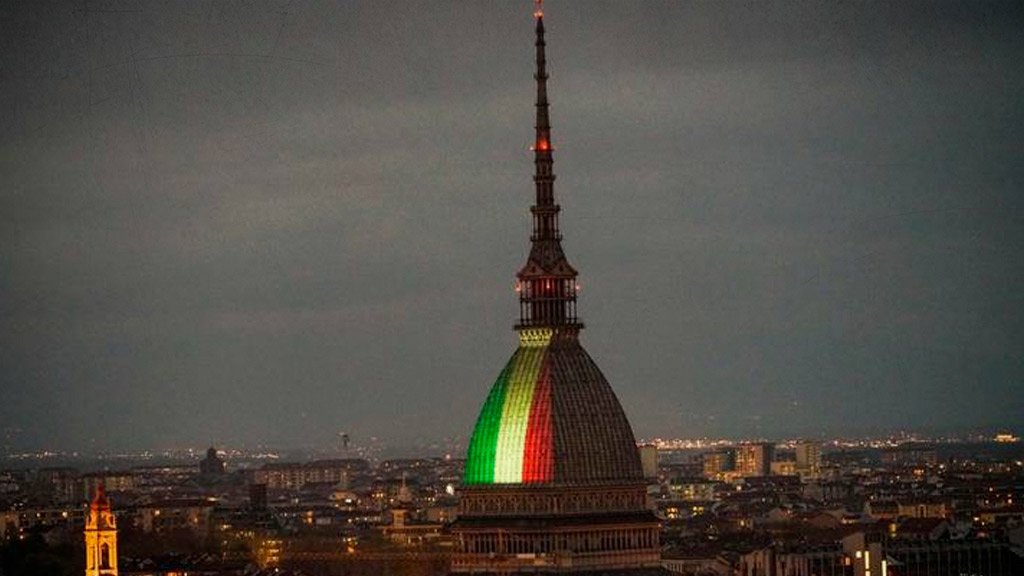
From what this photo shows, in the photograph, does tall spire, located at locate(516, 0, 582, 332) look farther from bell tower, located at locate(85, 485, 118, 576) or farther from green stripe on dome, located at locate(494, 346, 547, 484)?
bell tower, located at locate(85, 485, 118, 576)

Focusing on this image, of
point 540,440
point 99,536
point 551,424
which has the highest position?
Answer: point 551,424

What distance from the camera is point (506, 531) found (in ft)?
274

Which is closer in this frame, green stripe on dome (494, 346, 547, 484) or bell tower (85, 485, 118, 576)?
green stripe on dome (494, 346, 547, 484)

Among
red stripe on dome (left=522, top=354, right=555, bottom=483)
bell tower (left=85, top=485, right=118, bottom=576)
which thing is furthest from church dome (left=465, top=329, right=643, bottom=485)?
bell tower (left=85, top=485, right=118, bottom=576)

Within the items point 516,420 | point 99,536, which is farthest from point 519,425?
point 99,536

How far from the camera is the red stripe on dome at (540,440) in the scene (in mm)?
83188

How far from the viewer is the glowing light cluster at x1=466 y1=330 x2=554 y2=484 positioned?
83312 mm

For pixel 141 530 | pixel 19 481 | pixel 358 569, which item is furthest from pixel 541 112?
pixel 19 481

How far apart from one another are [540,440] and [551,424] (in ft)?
1.34

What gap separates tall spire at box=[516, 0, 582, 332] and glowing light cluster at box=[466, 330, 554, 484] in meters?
0.54

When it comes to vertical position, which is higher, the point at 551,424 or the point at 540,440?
the point at 551,424

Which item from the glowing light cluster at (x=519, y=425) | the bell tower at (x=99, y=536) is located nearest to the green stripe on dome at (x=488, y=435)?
the glowing light cluster at (x=519, y=425)

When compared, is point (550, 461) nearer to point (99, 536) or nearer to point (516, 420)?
point (516, 420)

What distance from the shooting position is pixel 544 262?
8450 cm
